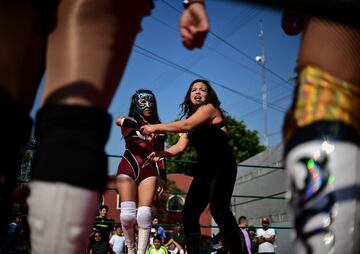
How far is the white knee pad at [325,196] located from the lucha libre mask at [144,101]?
399cm

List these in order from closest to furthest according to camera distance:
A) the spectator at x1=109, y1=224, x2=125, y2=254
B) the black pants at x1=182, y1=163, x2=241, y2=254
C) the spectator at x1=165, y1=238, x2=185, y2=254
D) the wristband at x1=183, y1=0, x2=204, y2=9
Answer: the wristband at x1=183, y1=0, x2=204, y2=9 → the black pants at x1=182, y1=163, x2=241, y2=254 → the spectator at x1=109, y1=224, x2=125, y2=254 → the spectator at x1=165, y1=238, x2=185, y2=254

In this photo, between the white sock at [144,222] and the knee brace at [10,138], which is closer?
the knee brace at [10,138]

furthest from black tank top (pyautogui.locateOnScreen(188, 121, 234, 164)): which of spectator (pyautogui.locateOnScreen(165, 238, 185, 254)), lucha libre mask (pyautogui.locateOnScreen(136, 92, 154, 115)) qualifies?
spectator (pyautogui.locateOnScreen(165, 238, 185, 254))

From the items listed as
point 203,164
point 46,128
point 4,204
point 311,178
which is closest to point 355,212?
point 311,178

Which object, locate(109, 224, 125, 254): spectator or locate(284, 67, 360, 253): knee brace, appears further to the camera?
locate(109, 224, 125, 254): spectator

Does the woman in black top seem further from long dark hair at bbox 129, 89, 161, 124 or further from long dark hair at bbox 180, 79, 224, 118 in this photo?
long dark hair at bbox 129, 89, 161, 124

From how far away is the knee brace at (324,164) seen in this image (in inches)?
33.6

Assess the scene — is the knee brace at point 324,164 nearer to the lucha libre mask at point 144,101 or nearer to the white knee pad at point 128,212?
the white knee pad at point 128,212

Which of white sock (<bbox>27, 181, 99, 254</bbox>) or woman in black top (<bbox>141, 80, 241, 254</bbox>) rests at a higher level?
woman in black top (<bbox>141, 80, 241, 254</bbox>)

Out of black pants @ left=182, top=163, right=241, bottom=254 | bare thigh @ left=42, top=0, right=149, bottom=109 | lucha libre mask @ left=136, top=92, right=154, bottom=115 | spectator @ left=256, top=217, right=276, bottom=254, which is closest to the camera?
bare thigh @ left=42, top=0, right=149, bottom=109

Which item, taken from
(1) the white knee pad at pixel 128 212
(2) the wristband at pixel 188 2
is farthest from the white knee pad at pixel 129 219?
(2) the wristband at pixel 188 2

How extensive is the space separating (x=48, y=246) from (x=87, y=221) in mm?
89

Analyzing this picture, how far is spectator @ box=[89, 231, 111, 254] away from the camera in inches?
268

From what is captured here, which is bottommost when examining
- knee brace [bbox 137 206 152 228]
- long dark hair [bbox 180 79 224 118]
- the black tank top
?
knee brace [bbox 137 206 152 228]
